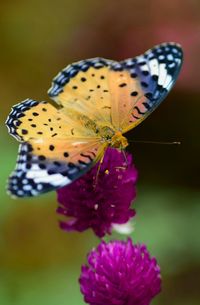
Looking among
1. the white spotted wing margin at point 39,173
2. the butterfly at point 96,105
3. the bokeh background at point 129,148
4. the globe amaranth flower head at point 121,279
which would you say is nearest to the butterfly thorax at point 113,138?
the butterfly at point 96,105

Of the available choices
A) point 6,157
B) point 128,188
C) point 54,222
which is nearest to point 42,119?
point 128,188

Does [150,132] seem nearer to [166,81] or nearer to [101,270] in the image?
[166,81]

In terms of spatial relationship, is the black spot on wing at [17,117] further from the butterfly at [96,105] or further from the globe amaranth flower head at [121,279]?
the globe amaranth flower head at [121,279]

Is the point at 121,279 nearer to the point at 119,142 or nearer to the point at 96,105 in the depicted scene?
the point at 119,142

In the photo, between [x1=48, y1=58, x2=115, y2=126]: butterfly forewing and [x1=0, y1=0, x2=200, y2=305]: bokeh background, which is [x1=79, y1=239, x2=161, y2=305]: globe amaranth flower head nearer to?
[x1=48, y1=58, x2=115, y2=126]: butterfly forewing

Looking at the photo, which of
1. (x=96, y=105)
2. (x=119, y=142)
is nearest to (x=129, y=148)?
(x=96, y=105)

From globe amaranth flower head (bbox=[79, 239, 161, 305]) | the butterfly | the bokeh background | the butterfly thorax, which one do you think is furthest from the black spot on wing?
the bokeh background

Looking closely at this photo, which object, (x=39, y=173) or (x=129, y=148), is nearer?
(x=39, y=173)
